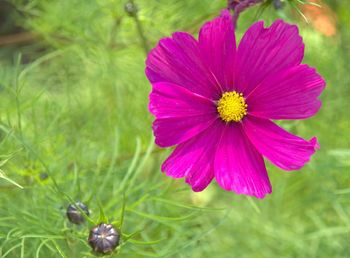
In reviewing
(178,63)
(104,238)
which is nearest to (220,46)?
(178,63)

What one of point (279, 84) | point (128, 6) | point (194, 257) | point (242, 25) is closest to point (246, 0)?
point (279, 84)

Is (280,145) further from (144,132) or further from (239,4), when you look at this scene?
(144,132)

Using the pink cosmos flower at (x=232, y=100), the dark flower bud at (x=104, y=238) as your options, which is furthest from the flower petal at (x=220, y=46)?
the dark flower bud at (x=104, y=238)

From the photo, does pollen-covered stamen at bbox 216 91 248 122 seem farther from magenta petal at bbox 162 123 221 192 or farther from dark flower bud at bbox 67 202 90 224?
dark flower bud at bbox 67 202 90 224

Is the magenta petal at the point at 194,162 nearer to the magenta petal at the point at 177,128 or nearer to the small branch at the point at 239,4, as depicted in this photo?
the magenta petal at the point at 177,128

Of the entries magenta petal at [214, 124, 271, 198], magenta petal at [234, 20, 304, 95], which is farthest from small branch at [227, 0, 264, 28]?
magenta petal at [214, 124, 271, 198]

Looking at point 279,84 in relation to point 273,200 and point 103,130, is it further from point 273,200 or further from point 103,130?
point 273,200
